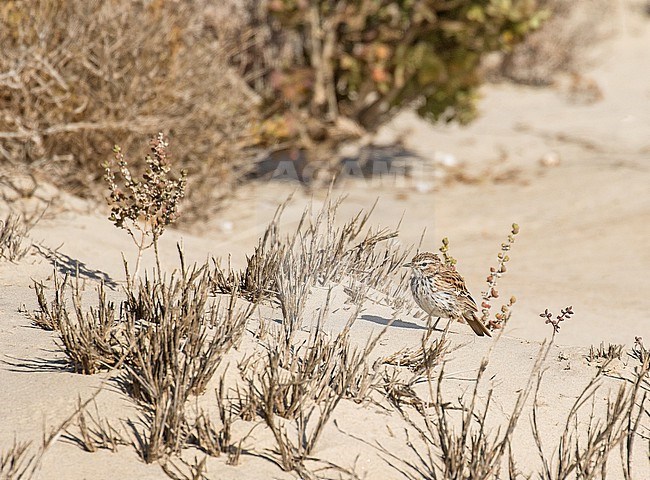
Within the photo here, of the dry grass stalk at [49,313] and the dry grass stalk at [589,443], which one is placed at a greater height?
the dry grass stalk at [49,313]

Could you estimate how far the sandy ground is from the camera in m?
2.91

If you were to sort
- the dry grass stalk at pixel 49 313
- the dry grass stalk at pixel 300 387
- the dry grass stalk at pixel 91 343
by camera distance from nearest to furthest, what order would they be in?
the dry grass stalk at pixel 300 387, the dry grass stalk at pixel 91 343, the dry grass stalk at pixel 49 313

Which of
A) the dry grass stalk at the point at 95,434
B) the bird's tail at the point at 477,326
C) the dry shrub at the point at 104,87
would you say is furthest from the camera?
the dry shrub at the point at 104,87

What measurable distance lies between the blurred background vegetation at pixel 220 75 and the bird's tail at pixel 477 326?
3.40 metres

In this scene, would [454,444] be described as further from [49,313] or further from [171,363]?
[49,313]

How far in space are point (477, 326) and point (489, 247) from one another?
382 cm

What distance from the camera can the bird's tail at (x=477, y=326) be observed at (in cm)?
375

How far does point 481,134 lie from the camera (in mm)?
11609

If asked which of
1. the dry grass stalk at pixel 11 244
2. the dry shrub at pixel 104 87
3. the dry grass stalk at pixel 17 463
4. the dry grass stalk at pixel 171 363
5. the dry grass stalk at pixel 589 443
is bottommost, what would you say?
the dry grass stalk at pixel 589 443

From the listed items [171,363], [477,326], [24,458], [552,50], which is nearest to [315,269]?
[477,326]

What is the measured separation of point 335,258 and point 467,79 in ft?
19.5

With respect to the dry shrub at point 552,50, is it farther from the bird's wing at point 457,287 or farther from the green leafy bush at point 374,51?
the bird's wing at point 457,287

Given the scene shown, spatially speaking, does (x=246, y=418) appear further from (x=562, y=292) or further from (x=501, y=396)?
(x=562, y=292)

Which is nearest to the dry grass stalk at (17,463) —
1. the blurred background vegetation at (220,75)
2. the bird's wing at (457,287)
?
the bird's wing at (457,287)
